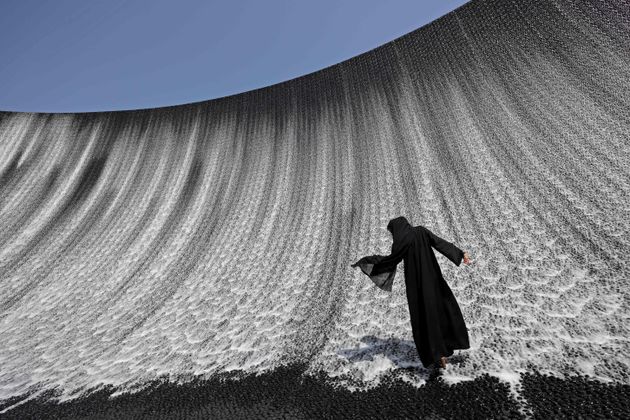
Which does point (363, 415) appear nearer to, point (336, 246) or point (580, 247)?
point (580, 247)

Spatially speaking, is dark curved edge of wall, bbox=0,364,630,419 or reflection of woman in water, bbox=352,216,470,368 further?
reflection of woman in water, bbox=352,216,470,368

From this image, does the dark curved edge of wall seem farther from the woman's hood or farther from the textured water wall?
the woman's hood

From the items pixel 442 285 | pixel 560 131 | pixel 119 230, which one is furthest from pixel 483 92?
pixel 119 230

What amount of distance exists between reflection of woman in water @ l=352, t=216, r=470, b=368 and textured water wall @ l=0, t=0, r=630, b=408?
214 mm

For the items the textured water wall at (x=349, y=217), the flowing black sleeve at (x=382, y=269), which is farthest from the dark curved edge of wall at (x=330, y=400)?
the flowing black sleeve at (x=382, y=269)

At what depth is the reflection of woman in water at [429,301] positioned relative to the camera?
263cm

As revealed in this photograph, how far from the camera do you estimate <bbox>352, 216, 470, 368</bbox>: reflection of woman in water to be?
2627 millimetres

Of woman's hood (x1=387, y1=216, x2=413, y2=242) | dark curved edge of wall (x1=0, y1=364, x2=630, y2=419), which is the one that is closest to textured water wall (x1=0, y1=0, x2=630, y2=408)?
dark curved edge of wall (x1=0, y1=364, x2=630, y2=419)

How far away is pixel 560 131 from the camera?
20.5 feet

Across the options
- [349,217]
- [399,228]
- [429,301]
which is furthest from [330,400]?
[349,217]

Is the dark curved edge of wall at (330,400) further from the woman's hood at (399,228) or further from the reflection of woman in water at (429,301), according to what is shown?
the woman's hood at (399,228)

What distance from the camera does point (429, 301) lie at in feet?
8.70

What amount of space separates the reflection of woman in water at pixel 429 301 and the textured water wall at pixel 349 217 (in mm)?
214

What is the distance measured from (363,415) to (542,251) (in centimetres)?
289
